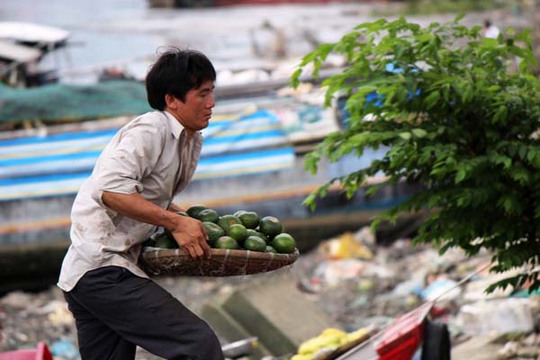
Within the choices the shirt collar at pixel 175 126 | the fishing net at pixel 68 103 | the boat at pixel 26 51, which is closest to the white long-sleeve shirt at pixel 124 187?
the shirt collar at pixel 175 126

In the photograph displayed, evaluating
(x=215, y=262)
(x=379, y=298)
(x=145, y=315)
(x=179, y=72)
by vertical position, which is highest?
(x=179, y=72)

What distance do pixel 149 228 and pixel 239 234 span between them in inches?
12.7

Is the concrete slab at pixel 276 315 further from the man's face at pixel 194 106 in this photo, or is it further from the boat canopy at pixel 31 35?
the boat canopy at pixel 31 35

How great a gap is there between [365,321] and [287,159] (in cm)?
282

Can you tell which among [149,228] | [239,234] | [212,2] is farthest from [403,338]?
[212,2]

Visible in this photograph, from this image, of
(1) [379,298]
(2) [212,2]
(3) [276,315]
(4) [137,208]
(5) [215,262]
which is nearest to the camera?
(4) [137,208]

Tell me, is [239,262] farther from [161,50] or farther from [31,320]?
[31,320]

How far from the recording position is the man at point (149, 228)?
3264 mm

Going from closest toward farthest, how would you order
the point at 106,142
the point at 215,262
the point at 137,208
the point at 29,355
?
the point at 137,208 < the point at 215,262 < the point at 29,355 < the point at 106,142

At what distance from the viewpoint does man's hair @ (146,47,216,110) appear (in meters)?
3.33

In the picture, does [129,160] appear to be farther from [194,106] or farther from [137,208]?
[194,106]

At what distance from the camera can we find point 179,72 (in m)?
3.32

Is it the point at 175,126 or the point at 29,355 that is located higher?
the point at 175,126

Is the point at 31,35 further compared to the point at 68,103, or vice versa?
the point at 31,35
